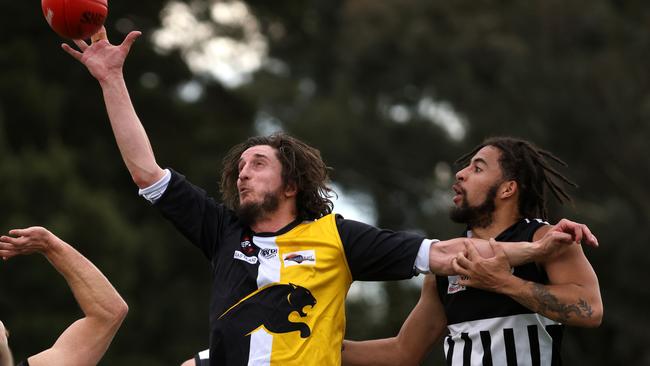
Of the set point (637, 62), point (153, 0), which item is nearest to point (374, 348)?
point (153, 0)

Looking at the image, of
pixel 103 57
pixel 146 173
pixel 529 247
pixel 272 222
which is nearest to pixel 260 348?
pixel 272 222

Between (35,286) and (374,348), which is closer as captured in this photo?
(374,348)

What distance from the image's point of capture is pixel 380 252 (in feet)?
20.8

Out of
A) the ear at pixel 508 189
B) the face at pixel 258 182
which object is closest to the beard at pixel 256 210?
the face at pixel 258 182

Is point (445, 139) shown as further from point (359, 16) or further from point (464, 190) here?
point (464, 190)

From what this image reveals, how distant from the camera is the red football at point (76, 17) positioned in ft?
22.2

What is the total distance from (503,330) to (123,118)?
7.29 ft

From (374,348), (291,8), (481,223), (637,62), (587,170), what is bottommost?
(374,348)

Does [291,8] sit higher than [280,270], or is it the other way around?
[291,8]

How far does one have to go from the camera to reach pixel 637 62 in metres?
26.5

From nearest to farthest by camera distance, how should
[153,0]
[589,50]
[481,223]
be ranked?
[481,223] < [153,0] < [589,50]

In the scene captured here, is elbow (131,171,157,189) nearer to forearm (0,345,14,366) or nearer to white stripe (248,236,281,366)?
white stripe (248,236,281,366)

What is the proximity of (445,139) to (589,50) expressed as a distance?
3902 millimetres

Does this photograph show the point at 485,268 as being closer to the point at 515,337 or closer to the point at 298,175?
the point at 515,337
